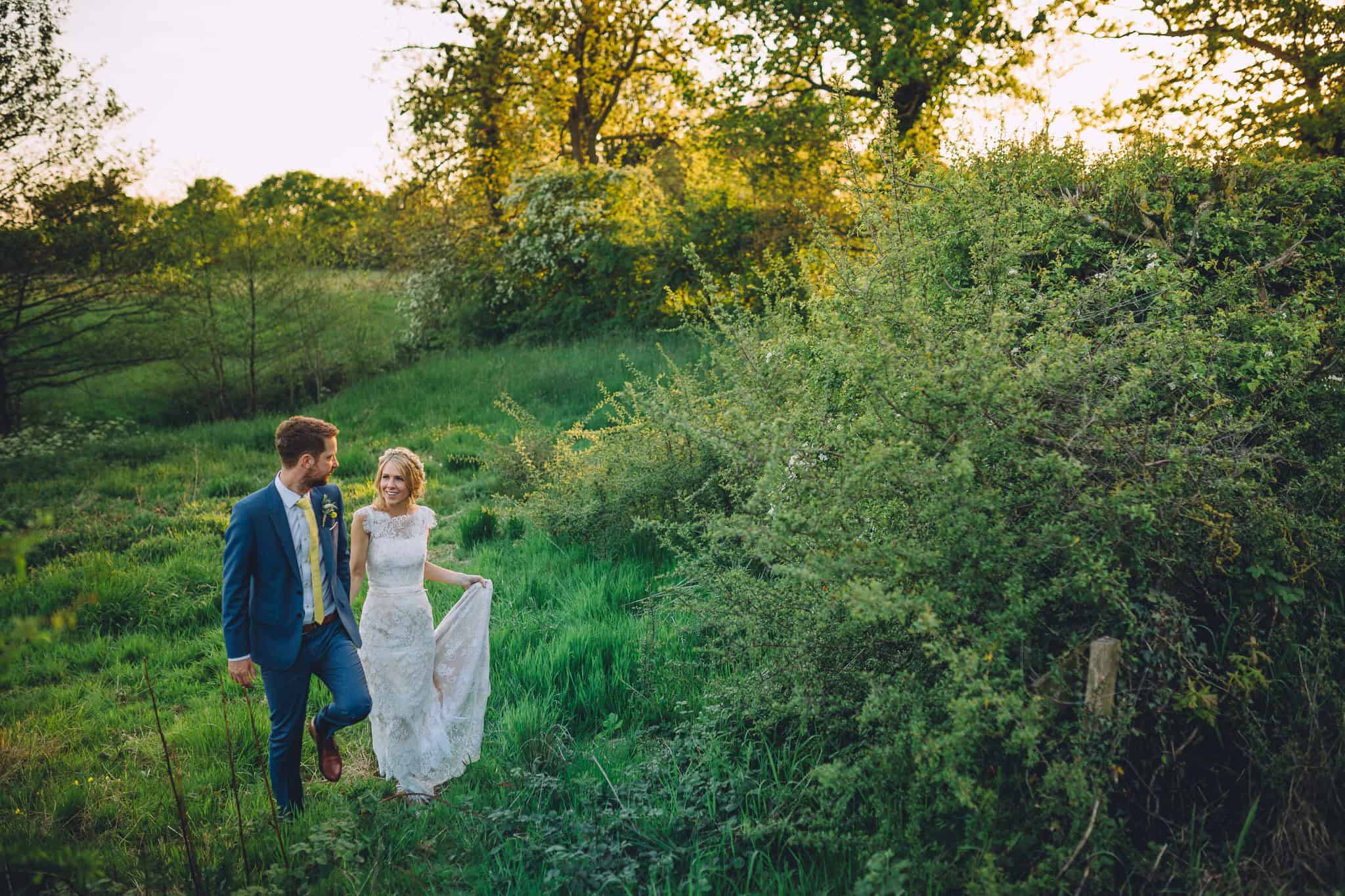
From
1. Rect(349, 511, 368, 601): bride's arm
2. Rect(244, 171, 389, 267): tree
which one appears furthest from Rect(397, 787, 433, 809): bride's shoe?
Rect(244, 171, 389, 267): tree

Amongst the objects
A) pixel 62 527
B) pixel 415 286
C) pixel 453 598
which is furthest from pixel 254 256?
pixel 453 598

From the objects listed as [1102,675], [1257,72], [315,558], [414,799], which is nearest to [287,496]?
[315,558]

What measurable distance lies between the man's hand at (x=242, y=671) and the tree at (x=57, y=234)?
48.2 ft

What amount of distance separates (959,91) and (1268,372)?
42.2 ft

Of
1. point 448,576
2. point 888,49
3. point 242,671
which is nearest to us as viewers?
point 242,671

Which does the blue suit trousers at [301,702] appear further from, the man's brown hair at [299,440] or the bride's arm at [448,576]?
the man's brown hair at [299,440]

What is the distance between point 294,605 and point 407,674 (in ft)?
2.49

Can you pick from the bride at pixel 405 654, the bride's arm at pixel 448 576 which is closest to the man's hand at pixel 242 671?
the bride at pixel 405 654

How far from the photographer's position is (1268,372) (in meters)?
3.73

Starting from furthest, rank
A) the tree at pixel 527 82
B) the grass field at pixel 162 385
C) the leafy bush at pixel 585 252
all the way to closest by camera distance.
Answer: the tree at pixel 527 82 < the leafy bush at pixel 585 252 < the grass field at pixel 162 385

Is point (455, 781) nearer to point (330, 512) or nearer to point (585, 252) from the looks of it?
point (330, 512)

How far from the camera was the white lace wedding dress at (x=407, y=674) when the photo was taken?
4.09 metres

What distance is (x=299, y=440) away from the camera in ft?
12.6

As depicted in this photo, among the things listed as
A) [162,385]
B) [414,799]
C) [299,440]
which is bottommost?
[414,799]
